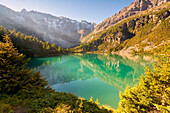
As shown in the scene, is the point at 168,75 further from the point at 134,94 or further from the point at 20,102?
the point at 20,102

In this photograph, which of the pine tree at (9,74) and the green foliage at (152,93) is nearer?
the green foliage at (152,93)

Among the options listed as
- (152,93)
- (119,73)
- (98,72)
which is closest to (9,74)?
(152,93)

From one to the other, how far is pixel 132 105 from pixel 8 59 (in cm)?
1519

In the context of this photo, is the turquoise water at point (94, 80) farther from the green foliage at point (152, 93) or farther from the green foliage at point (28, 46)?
the green foliage at point (28, 46)

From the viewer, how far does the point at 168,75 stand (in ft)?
20.4

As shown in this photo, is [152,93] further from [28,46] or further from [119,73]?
[28,46]

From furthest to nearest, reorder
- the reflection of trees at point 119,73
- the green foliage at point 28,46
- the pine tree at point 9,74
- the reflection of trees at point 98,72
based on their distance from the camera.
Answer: the green foliage at point 28,46 < the reflection of trees at point 98,72 < the reflection of trees at point 119,73 < the pine tree at point 9,74

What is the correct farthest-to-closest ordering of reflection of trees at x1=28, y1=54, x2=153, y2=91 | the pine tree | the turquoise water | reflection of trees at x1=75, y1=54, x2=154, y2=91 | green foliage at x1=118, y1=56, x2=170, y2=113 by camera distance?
1. reflection of trees at x1=28, y1=54, x2=153, y2=91
2. reflection of trees at x1=75, y1=54, x2=154, y2=91
3. the turquoise water
4. the pine tree
5. green foliage at x1=118, y1=56, x2=170, y2=113

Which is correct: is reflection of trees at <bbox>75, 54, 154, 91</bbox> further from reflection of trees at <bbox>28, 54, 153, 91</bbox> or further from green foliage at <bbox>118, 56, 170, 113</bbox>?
green foliage at <bbox>118, 56, 170, 113</bbox>

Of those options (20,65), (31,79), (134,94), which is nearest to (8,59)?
(20,65)

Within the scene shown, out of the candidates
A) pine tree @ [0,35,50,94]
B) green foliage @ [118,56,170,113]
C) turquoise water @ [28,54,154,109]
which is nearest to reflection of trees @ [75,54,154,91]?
turquoise water @ [28,54,154,109]

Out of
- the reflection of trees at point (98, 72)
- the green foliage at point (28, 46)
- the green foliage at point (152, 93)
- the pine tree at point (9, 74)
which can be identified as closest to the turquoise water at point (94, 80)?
the reflection of trees at point (98, 72)

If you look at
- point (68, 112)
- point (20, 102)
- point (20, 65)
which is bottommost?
point (20, 102)

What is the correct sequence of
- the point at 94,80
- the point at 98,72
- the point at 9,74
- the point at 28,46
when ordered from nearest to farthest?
1. the point at 9,74
2. the point at 94,80
3. the point at 98,72
4. the point at 28,46
